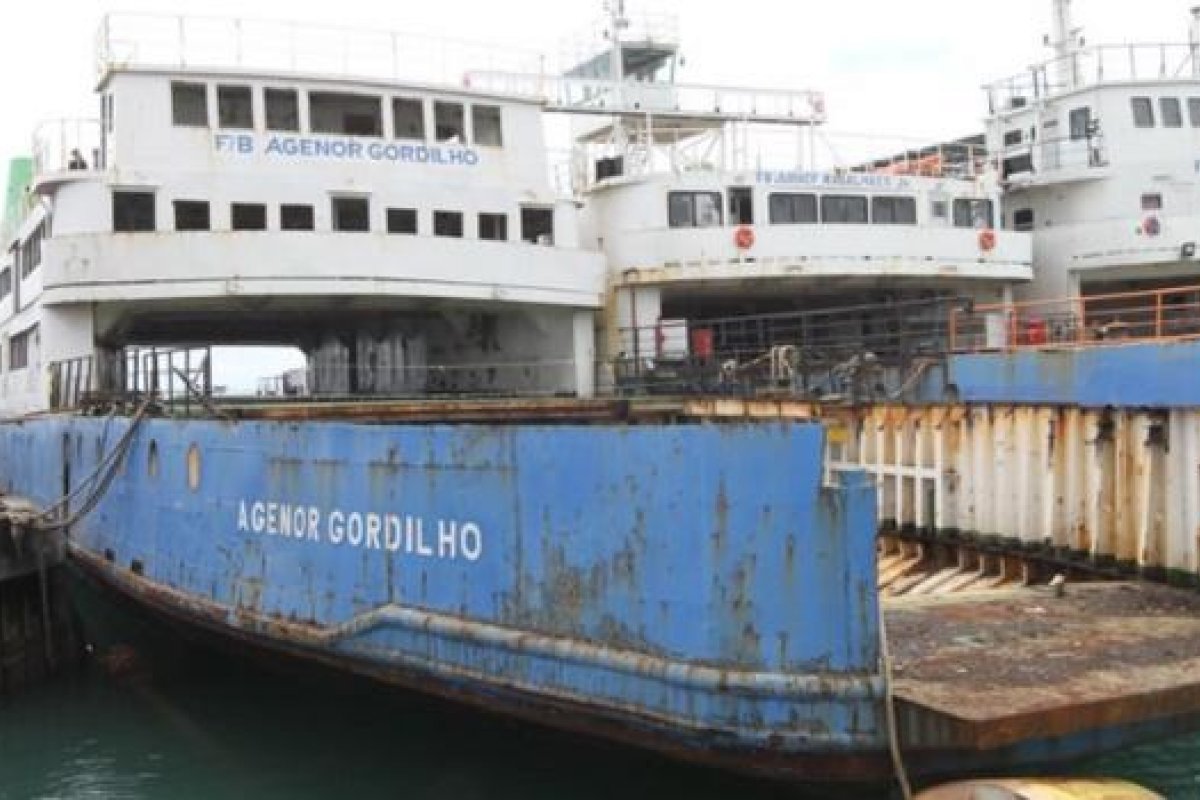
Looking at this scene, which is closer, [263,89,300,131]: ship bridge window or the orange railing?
[263,89,300,131]: ship bridge window

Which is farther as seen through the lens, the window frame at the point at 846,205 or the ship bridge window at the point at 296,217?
the window frame at the point at 846,205

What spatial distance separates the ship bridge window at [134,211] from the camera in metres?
17.2

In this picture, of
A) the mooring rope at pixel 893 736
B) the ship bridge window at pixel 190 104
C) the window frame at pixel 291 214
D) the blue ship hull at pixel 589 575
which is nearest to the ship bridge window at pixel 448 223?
the window frame at pixel 291 214

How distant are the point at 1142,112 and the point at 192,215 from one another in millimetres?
21821

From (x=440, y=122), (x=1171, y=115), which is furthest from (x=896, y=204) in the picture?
(x=440, y=122)

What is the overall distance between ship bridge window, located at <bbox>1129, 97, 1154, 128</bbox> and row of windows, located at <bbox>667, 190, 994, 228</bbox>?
15.6 ft

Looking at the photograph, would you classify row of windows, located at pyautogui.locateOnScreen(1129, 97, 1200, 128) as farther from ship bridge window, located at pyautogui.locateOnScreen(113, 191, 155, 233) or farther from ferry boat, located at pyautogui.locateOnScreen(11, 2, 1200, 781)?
ship bridge window, located at pyautogui.locateOnScreen(113, 191, 155, 233)

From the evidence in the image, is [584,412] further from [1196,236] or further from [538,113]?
[1196,236]

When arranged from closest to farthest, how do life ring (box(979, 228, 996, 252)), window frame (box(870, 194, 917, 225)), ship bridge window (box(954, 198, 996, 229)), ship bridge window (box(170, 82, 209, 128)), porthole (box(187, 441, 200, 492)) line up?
1. porthole (box(187, 441, 200, 492))
2. ship bridge window (box(170, 82, 209, 128))
3. window frame (box(870, 194, 917, 225))
4. life ring (box(979, 228, 996, 252))
5. ship bridge window (box(954, 198, 996, 229))

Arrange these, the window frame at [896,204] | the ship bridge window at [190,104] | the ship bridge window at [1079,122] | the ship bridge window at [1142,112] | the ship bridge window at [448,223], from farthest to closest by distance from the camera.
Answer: the ship bridge window at [1079,122] < the ship bridge window at [1142,112] < the window frame at [896,204] < the ship bridge window at [448,223] < the ship bridge window at [190,104]

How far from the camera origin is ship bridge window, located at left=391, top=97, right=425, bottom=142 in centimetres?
1925

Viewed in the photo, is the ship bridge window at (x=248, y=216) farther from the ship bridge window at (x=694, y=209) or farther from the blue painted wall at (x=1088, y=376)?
the blue painted wall at (x=1088, y=376)

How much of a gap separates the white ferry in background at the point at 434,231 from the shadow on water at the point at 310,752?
3555 mm

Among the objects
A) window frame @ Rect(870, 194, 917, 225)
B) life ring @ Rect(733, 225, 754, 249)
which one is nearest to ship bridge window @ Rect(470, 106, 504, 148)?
life ring @ Rect(733, 225, 754, 249)
